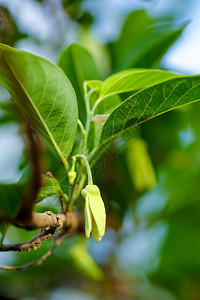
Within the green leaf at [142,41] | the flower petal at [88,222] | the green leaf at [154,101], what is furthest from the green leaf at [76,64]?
the flower petal at [88,222]

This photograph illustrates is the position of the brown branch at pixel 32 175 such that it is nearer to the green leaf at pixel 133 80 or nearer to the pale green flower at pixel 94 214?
the pale green flower at pixel 94 214

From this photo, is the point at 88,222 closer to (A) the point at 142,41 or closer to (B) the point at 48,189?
(B) the point at 48,189

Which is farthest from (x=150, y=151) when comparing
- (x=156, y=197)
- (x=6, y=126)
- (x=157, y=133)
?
(x=6, y=126)

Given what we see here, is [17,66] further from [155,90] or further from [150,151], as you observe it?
[150,151]

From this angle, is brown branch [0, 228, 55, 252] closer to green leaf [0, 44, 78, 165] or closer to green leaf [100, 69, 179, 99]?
green leaf [0, 44, 78, 165]

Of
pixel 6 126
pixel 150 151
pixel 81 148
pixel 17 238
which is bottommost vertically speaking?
pixel 150 151

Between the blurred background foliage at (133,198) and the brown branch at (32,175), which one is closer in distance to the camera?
the brown branch at (32,175)
